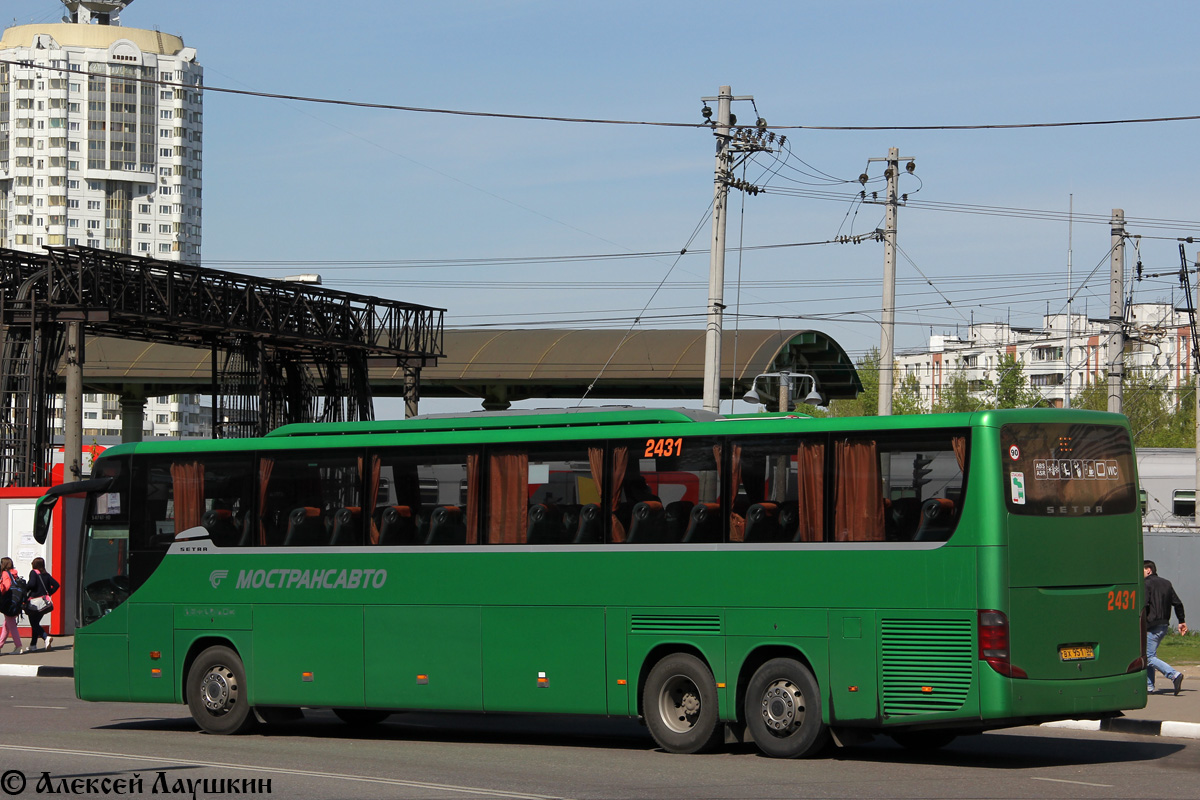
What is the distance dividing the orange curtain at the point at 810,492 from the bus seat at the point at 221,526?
6401 mm

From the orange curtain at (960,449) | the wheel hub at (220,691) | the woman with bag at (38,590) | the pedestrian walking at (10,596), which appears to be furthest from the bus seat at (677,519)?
the pedestrian walking at (10,596)

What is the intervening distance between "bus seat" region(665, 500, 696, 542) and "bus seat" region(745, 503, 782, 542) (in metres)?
0.60

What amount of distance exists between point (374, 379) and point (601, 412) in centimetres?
4709

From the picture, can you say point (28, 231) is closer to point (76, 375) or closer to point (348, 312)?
point (348, 312)

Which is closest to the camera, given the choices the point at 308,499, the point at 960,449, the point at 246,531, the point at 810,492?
the point at 960,449

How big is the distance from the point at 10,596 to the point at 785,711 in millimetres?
16838

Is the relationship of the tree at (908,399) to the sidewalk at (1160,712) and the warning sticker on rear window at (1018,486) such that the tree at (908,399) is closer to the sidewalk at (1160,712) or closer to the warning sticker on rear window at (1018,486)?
the sidewalk at (1160,712)

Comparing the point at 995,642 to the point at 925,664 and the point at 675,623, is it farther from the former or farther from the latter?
the point at 675,623

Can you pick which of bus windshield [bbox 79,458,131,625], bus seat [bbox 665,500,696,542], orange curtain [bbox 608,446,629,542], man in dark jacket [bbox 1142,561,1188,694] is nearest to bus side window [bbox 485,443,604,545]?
orange curtain [bbox 608,446,629,542]

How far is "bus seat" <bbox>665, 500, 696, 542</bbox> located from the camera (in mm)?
13953

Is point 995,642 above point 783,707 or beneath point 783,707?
above

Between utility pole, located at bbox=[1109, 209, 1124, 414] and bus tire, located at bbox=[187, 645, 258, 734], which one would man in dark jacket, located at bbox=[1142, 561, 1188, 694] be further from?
utility pole, located at bbox=[1109, 209, 1124, 414]

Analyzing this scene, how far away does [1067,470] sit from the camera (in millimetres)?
12789

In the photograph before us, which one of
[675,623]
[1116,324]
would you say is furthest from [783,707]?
[1116,324]
